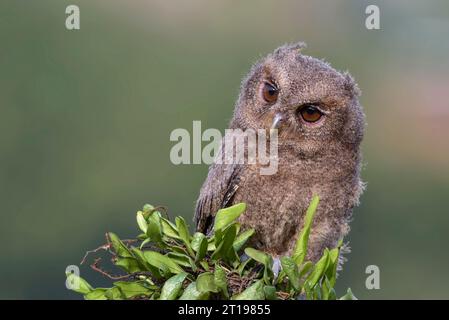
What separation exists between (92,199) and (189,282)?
11121 mm

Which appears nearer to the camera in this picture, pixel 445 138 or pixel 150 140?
pixel 445 138

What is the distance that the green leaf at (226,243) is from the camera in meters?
2.76

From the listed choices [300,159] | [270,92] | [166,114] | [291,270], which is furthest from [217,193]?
[166,114]

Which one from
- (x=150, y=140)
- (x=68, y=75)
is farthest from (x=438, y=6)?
(x=68, y=75)

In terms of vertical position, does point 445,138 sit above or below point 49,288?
above

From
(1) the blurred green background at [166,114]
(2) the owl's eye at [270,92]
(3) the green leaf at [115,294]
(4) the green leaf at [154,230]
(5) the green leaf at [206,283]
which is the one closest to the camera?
(5) the green leaf at [206,283]

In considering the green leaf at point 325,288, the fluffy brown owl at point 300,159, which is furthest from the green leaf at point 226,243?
the fluffy brown owl at point 300,159

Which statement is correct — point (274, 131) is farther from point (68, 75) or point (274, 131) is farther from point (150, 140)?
point (68, 75)

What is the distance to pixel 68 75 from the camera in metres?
13.8

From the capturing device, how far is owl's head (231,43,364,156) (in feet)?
12.1

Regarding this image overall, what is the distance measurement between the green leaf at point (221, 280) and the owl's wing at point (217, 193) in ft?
4.06

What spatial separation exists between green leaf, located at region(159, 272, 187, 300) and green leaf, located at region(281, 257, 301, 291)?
0.34 meters

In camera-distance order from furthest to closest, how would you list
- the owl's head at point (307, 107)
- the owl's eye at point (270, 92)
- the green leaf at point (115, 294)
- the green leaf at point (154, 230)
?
the owl's eye at point (270, 92) < the owl's head at point (307, 107) < the green leaf at point (154, 230) < the green leaf at point (115, 294)

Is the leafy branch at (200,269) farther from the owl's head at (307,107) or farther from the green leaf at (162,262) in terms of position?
the owl's head at (307,107)
